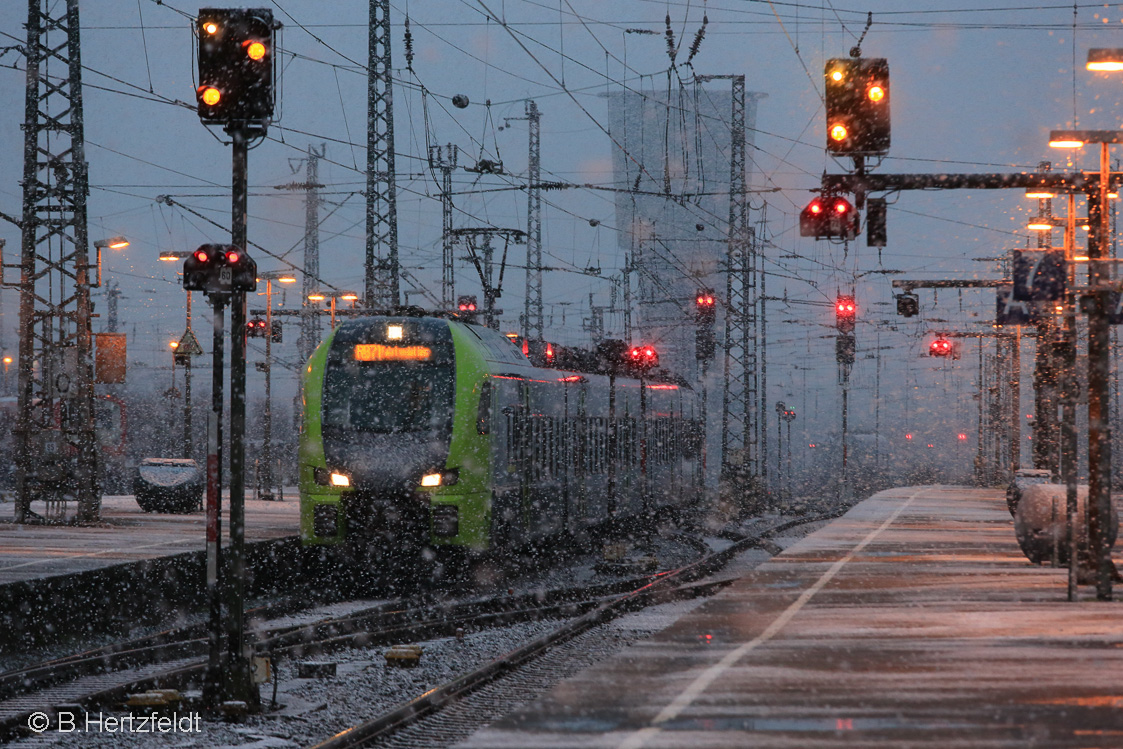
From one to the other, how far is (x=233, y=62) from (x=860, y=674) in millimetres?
6843

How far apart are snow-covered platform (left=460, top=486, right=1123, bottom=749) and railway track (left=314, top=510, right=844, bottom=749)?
1.18m

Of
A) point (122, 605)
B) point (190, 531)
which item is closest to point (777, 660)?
point (122, 605)

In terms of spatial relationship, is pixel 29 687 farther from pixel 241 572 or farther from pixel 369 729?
pixel 369 729

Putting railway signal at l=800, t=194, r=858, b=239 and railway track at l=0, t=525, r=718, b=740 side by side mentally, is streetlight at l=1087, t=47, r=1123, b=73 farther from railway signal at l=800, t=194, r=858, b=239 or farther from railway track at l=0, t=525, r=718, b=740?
railway track at l=0, t=525, r=718, b=740

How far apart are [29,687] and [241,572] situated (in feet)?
7.73

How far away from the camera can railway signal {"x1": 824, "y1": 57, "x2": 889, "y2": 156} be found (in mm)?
14562

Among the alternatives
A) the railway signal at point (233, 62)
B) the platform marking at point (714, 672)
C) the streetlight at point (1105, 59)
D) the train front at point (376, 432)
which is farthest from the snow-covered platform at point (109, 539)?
the streetlight at point (1105, 59)

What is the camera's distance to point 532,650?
44.7 ft

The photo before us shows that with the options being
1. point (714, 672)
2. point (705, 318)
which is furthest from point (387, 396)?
point (705, 318)

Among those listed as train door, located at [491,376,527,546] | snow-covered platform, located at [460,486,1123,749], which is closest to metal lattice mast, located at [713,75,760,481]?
train door, located at [491,376,527,546]

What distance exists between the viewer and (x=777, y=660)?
10938mm

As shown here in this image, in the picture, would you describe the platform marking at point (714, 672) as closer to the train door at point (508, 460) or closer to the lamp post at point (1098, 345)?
the lamp post at point (1098, 345)

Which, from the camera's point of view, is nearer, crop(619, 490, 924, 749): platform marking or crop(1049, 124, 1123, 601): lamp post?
crop(619, 490, 924, 749): platform marking

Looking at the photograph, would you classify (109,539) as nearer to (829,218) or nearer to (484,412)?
(484,412)
